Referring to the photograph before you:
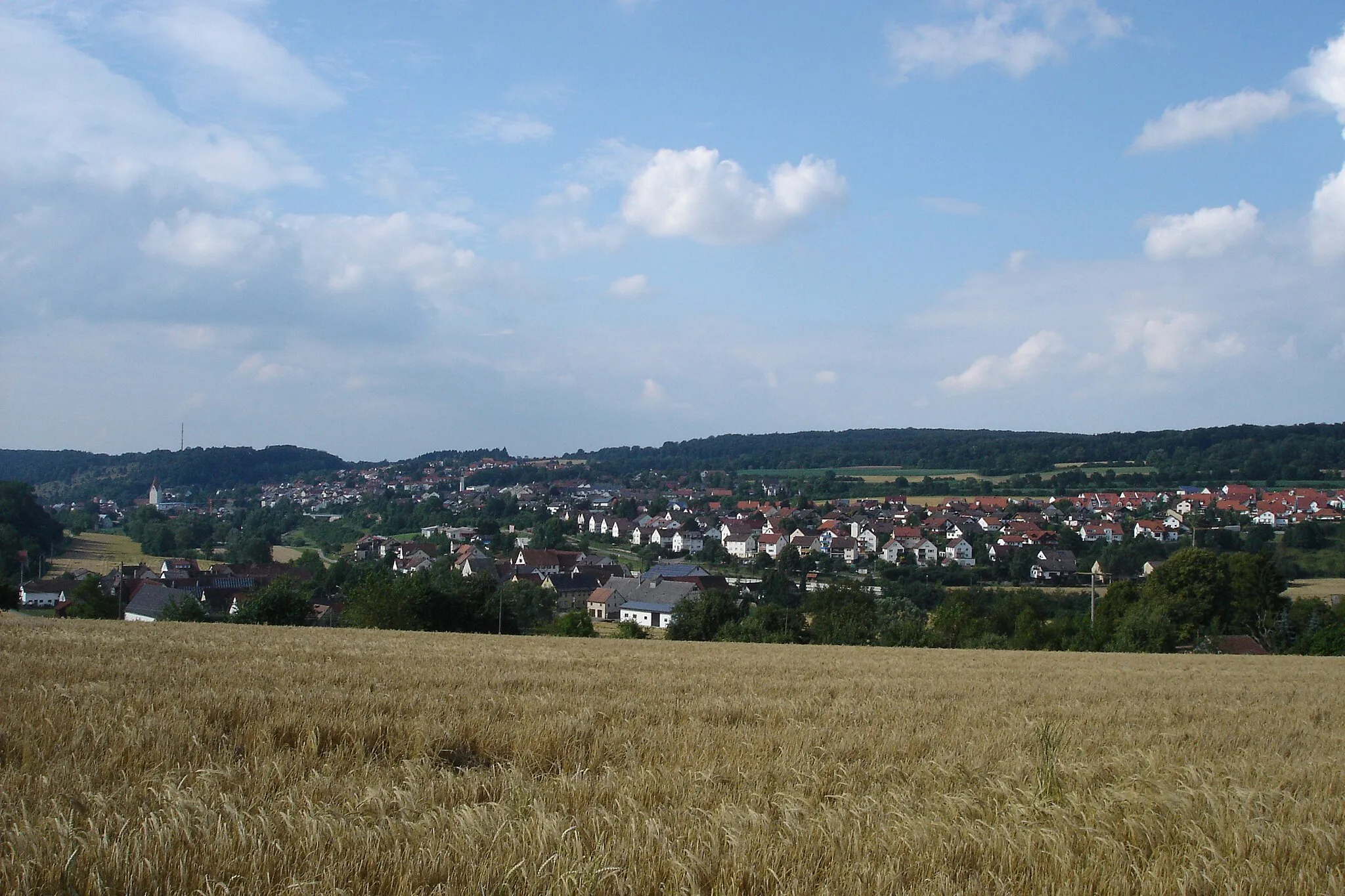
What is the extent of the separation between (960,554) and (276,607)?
78606mm

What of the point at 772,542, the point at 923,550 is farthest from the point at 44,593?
the point at 923,550

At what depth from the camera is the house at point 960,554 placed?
4001 inches

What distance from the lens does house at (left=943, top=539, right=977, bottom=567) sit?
10162cm

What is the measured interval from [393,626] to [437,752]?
149 ft

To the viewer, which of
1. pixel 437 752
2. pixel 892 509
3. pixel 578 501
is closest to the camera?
pixel 437 752

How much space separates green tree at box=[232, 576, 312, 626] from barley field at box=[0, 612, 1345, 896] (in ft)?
127

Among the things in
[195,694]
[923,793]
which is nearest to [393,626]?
[195,694]

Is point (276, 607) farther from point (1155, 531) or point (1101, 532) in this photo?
point (1155, 531)

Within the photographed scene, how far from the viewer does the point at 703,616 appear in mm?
52781

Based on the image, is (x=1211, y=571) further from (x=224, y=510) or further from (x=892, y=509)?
(x=224, y=510)

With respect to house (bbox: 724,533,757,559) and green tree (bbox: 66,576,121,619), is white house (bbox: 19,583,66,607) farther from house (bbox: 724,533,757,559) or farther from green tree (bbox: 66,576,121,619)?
house (bbox: 724,533,757,559)

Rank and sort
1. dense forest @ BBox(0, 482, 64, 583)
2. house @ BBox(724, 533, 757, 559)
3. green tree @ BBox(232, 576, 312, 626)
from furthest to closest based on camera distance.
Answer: house @ BBox(724, 533, 757, 559) < dense forest @ BBox(0, 482, 64, 583) < green tree @ BBox(232, 576, 312, 626)

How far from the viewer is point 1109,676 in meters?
17.7

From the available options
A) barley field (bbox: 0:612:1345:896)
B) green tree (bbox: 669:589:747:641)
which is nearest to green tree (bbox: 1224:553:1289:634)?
green tree (bbox: 669:589:747:641)
